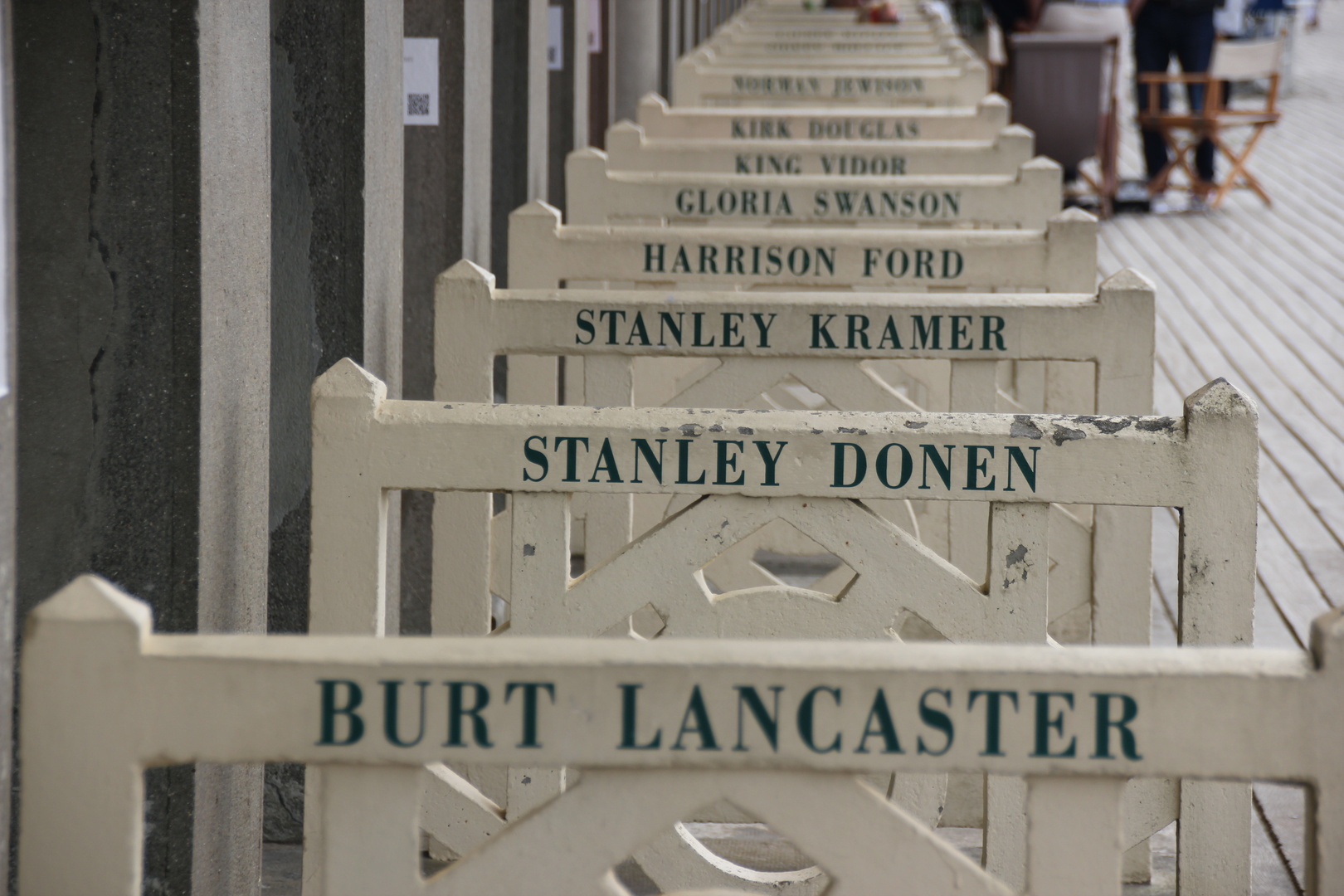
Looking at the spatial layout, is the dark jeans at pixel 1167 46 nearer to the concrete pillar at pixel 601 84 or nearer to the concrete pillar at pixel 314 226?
the concrete pillar at pixel 601 84

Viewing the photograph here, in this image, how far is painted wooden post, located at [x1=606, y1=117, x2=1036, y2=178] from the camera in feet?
14.5

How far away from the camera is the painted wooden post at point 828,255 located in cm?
314

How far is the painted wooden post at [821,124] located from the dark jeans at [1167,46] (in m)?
7.60

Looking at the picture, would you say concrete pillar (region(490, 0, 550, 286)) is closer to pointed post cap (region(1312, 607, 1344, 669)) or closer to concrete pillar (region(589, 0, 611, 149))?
concrete pillar (region(589, 0, 611, 149))

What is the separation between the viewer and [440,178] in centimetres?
370

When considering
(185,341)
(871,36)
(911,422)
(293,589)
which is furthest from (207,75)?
(871,36)

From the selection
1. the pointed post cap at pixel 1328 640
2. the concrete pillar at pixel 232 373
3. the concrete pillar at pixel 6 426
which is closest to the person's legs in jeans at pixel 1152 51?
the concrete pillar at pixel 232 373

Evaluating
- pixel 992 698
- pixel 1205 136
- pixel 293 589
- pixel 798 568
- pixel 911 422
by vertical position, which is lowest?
pixel 798 568

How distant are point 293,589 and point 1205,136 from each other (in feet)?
34.6

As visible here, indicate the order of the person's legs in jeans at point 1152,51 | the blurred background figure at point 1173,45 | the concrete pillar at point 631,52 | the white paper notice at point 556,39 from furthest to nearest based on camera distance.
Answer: the person's legs in jeans at point 1152,51 → the blurred background figure at point 1173,45 → the concrete pillar at point 631,52 → the white paper notice at point 556,39

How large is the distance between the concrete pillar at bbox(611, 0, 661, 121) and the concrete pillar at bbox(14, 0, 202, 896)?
6.58 meters

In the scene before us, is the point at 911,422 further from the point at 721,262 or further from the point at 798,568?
the point at 798,568

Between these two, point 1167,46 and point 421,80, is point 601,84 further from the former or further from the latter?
point 1167,46

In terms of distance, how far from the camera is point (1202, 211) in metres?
11.9
